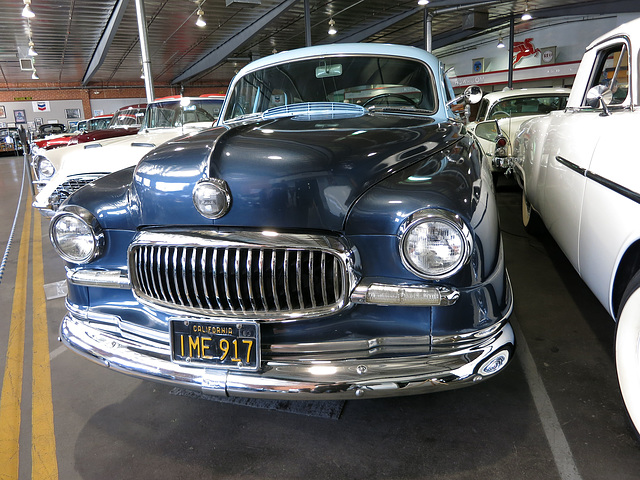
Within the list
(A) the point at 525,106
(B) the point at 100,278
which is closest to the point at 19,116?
(A) the point at 525,106

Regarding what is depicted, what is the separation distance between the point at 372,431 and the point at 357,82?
2.06 metres

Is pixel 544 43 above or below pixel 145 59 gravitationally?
above

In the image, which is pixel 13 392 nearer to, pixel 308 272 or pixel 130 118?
pixel 308 272

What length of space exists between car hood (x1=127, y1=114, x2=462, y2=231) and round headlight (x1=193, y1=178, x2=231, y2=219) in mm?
26

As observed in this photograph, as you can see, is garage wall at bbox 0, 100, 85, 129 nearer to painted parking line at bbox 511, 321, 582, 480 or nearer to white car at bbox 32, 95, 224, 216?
white car at bbox 32, 95, 224, 216

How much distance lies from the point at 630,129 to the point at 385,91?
1.45 meters

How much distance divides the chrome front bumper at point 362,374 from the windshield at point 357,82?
1.72 m

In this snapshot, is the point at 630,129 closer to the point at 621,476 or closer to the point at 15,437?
the point at 621,476

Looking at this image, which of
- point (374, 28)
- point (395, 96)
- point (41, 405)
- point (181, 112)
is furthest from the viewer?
point (374, 28)

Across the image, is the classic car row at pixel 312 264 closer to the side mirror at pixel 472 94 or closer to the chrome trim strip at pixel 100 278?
the chrome trim strip at pixel 100 278

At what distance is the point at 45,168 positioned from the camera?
5262mm

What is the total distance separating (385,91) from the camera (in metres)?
3.01

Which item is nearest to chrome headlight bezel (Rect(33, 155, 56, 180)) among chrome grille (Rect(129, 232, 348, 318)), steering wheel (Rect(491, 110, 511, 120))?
chrome grille (Rect(129, 232, 348, 318))

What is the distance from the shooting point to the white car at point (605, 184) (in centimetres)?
182
